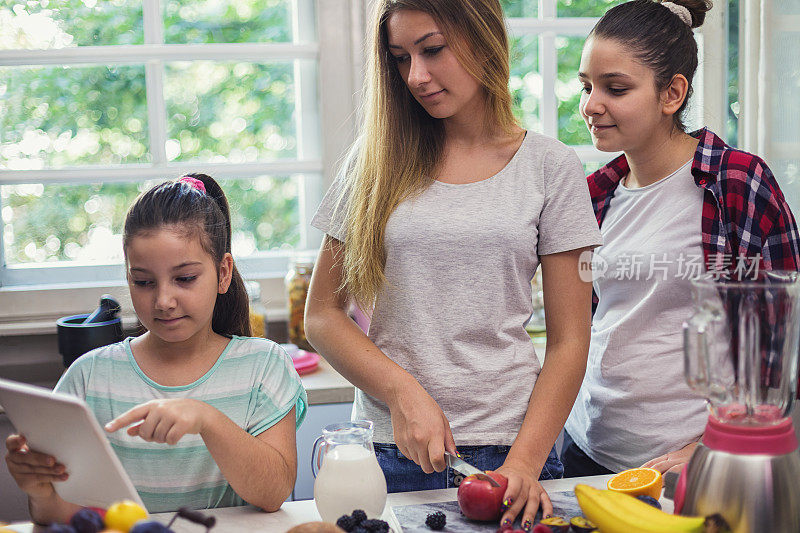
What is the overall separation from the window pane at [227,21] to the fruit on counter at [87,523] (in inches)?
74.2

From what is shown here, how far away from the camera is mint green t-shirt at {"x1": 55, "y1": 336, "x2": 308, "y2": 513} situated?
1205 mm

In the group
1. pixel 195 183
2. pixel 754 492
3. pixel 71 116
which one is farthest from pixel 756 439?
pixel 71 116

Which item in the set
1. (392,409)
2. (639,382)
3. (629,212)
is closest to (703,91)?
(629,212)

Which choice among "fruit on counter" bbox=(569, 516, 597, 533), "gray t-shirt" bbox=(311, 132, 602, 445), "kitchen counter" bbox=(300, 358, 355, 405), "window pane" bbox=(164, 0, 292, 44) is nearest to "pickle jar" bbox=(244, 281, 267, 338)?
"kitchen counter" bbox=(300, 358, 355, 405)

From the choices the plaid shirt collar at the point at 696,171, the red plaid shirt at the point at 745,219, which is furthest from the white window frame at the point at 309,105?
the red plaid shirt at the point at 745,219

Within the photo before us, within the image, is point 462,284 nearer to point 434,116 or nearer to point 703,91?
point 434,116

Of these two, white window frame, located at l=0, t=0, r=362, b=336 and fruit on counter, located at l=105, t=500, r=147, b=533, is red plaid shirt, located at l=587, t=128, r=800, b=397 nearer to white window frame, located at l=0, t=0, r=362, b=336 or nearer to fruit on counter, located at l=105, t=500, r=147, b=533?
fruit on counter, located at l=105, t=500, r=147, b=533

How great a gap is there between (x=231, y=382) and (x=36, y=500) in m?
0.34

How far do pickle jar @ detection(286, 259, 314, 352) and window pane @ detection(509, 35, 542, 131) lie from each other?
2.83 ft

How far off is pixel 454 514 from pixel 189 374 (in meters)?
0.48

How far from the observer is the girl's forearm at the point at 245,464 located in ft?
3.46

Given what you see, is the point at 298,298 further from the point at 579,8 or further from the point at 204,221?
the point at 579,8

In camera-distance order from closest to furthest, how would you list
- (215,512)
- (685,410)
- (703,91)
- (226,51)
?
(215,512), (685,410), (226,51), (703,91)

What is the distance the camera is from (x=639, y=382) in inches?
57.2
